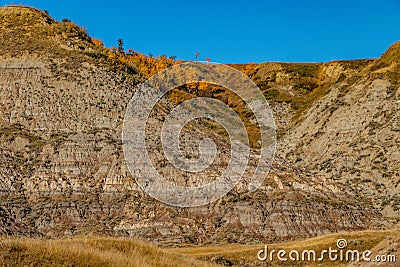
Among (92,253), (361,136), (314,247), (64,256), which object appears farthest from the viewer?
(361,136)

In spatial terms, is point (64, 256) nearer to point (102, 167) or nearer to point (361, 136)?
point (102, 167)

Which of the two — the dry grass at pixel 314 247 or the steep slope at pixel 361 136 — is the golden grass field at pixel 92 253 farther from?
the steep slope at pixel 361 136

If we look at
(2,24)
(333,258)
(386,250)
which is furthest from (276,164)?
(2,24)

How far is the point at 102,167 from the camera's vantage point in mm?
54031

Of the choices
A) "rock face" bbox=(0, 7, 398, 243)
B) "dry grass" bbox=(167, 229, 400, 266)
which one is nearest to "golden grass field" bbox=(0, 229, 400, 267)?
"dry grass" bbox=(167, 229, 400, 266)

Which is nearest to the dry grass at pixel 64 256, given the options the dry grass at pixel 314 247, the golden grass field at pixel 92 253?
the golden grass field at pixel 92 253

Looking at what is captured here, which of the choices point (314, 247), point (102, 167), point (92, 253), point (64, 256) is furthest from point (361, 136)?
point (64, 256)

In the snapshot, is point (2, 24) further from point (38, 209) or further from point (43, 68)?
point (38, 209)

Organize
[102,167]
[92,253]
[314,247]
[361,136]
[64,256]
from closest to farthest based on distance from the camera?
[64,256]
[92,253]
[314,247]
[102,167]
[361,136]

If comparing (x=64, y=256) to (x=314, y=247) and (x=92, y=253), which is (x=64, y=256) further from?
(x=314, y=247)

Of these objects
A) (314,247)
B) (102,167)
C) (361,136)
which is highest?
(361,136)

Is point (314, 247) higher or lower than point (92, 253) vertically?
higher

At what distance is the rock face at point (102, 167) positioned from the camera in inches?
1844

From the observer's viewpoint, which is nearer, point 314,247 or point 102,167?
point 314,247
